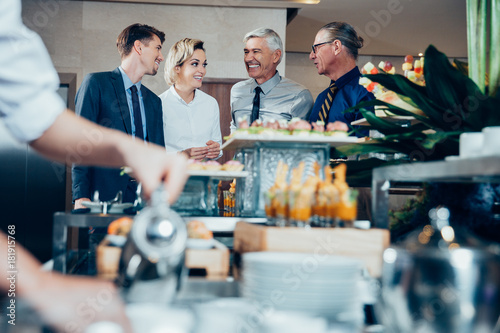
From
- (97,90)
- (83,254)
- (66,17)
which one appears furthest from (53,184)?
(83,254)

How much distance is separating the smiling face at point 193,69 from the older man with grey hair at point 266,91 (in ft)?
1.07

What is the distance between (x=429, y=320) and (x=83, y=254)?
3.91ft

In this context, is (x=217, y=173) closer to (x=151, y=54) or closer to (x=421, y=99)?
(x=421, y=99)

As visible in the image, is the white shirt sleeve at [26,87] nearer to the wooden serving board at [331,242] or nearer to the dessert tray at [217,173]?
the wooden serving board at [331,242]

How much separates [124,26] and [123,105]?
3148 mm

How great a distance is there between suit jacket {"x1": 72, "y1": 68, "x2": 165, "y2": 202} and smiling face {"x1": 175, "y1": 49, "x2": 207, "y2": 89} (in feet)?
2.42

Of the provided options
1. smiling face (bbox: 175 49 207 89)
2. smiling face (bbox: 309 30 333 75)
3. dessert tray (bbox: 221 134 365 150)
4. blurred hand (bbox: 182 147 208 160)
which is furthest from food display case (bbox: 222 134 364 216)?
smiling face (bbox: 175 49 207 89)

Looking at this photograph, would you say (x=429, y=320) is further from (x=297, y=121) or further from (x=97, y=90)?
(x=97, y=90)

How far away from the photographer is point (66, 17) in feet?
19.5

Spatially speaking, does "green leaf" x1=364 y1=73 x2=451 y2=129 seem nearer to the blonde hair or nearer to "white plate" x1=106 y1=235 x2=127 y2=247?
"white plate" x1=106 y1=235 x2=127 y2=247

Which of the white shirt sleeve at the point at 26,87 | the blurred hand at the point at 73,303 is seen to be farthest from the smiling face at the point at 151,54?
the blurred hand at the point at 73,303

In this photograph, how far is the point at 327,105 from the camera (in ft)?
11.1

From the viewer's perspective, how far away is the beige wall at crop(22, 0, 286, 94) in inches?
233

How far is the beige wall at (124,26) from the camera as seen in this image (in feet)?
19.4
